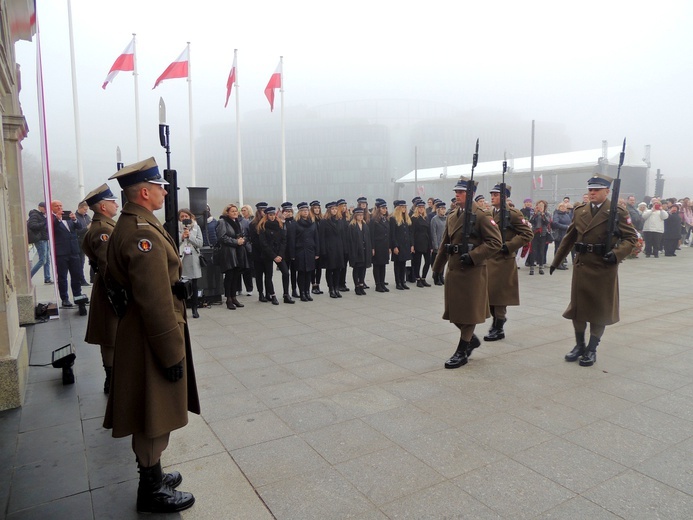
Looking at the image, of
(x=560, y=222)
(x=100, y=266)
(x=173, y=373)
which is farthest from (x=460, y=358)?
(x=560, y=222)

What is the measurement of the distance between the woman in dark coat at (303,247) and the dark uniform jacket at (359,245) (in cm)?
95

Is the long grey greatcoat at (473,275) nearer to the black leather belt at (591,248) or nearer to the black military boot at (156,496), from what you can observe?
the black leather belt at (591,248)

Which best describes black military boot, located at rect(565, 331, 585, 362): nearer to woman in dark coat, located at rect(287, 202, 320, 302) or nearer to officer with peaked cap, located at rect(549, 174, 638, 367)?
officer with peaked cap, located at rect(549, 174, 638, 367)

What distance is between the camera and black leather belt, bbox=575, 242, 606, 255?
5570 millimetres

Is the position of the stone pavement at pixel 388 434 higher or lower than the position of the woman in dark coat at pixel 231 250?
lower

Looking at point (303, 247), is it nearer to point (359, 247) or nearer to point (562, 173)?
point (359, 247)

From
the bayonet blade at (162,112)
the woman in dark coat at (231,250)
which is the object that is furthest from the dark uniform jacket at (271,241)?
the bayonet blade at (162,112)

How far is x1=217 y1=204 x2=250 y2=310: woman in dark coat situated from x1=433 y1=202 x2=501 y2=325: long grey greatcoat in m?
4.77

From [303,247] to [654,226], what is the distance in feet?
46.6

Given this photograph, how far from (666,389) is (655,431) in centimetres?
116

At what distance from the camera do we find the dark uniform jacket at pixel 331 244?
34.3ft

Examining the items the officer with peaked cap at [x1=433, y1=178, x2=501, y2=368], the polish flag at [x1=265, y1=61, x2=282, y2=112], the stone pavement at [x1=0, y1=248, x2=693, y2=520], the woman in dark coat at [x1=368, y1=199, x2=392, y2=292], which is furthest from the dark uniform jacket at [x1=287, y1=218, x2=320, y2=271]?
the polish flag at [x1=265, y1=61, x2=282, y2=112]

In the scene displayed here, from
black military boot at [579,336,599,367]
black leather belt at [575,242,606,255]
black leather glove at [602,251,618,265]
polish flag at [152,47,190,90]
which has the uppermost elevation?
polish flag at [152,47,190,90]

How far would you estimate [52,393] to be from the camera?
4984 millimetres
